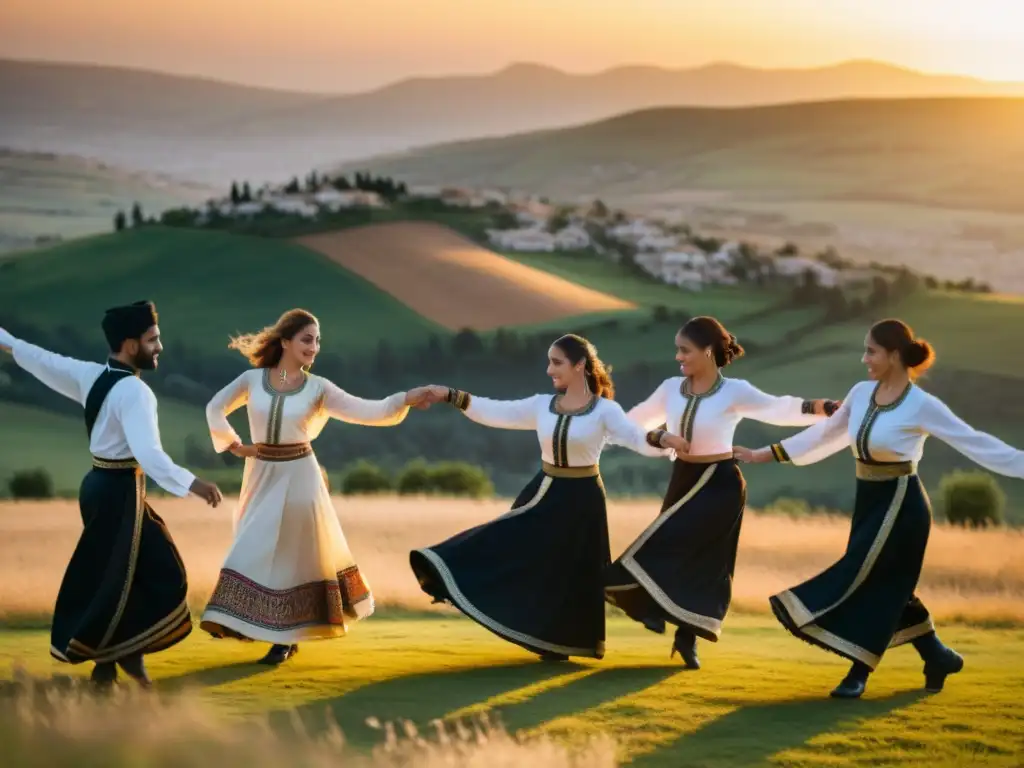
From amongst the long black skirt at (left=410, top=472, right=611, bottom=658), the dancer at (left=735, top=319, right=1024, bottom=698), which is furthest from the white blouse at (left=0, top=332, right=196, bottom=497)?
the dancer at (left=735, top=319, right=1024, bottom=698)

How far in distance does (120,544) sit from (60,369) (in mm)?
976

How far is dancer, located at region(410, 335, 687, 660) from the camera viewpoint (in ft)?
28.1

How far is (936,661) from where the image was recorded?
8234 mm

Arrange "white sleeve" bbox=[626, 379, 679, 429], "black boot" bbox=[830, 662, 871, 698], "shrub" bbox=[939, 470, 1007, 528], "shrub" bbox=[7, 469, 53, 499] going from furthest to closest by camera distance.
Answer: "shrub" bbox=[7, 469, 53, 499]
"shrub" bbox=[939, 470, 1007, 528]
"white sleeve" bbox=[626, 379, 679, 429]
"black boot" bbox=[830, 662, 871, 698]

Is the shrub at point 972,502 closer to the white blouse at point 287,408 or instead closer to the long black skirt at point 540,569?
the long black skirt at point 540,569

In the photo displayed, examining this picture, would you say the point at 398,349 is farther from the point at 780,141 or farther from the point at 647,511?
the point at 647,511

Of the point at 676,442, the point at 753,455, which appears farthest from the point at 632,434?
the point at 753,455

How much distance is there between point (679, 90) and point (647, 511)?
18.2 m

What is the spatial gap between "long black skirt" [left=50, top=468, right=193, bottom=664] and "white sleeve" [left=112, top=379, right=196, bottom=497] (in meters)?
0.25

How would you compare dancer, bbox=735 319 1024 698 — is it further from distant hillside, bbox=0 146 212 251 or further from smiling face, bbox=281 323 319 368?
distant hillside, bbox=0 146 212 251

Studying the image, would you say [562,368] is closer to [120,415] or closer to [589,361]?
[589,361]

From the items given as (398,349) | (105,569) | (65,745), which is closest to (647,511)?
(105,569)

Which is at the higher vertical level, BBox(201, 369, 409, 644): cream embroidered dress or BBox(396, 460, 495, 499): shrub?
BBox(201, 369, 409, 644): cream embroidered dress

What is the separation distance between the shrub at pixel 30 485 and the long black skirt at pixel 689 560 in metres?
17.0
